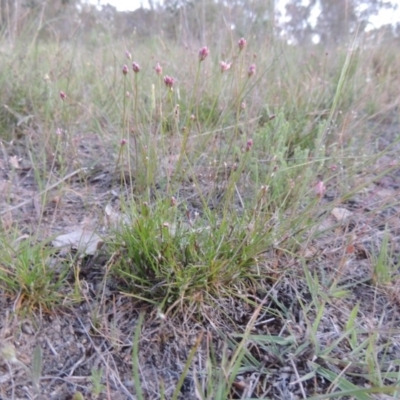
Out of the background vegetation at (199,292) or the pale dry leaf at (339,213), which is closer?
the background vegetation at (199,292)

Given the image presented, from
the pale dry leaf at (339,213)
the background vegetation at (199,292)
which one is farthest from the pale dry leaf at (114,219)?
the pale dry leaf at (339,213)

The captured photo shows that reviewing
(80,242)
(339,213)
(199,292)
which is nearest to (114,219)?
(80,242)

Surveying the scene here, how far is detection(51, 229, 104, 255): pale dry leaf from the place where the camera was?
120cm

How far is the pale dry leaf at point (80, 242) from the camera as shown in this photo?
47.4 inches

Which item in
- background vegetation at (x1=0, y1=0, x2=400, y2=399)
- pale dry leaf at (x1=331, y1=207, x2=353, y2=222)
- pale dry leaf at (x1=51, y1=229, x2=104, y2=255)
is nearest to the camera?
background vegetation at (x1=0, y1=0, x2=400, y2=399)

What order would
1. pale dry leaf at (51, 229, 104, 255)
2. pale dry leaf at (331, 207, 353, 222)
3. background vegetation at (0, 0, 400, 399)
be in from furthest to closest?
pale dry leaf at (331, 207, 353, 222), pale dry leaf at (51, 229, 104, 255), background vegetation at (0, 0, 400, 399)

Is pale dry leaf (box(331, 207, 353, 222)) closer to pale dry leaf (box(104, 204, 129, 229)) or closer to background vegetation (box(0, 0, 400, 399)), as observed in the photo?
background vegetation (box(0, 0, 400, 399))

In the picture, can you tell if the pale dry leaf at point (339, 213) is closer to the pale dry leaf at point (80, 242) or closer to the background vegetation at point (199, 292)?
the background vegetation at point (199, 292)

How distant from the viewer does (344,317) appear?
1.14 meters

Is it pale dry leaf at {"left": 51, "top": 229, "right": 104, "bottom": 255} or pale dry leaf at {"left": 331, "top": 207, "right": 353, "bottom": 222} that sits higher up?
pale dry leaf at {"left": 51, "top": 229, "right": 104, "bottom": 255}

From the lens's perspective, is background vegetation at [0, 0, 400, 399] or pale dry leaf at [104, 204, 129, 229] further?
pale dry leaf at [104, 204, 129, 229]

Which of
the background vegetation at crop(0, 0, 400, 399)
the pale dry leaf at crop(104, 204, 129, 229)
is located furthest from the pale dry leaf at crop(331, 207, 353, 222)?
the pale dry leaf at crop(104, 204, 129, 229)

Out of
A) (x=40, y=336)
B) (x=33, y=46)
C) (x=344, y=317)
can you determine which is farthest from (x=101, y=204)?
(x=33, y=46)

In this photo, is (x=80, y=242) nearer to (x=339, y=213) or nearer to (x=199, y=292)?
(x=199, y=292)
